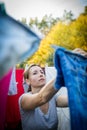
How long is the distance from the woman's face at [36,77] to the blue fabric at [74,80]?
0.58 feet

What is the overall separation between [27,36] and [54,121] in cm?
78

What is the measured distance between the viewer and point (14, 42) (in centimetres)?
232

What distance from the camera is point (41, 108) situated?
2.42 m

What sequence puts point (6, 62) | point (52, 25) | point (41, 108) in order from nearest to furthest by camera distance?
point (6, 62) → point (41, 108) → point (52, 25)

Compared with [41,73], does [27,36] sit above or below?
above

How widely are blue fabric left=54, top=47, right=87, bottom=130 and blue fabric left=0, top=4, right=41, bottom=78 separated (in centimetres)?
24

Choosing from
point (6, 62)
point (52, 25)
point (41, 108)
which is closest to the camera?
point (6, 62)

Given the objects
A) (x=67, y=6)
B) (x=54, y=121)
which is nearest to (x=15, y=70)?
(x=54, y=121)

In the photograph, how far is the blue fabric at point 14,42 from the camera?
2.26m

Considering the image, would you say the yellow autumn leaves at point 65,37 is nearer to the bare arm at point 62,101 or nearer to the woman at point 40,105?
the woman at point 40,105

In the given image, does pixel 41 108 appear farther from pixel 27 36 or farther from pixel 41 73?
Answer: pixel 27 36

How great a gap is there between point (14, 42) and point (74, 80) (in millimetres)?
600

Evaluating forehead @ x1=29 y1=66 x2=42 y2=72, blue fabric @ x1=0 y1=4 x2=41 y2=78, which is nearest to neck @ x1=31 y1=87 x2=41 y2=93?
forehead @ x1=29 y1=66 x2=42 y2=72

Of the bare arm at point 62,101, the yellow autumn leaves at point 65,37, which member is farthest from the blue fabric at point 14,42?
the bare arm at point 62,101
